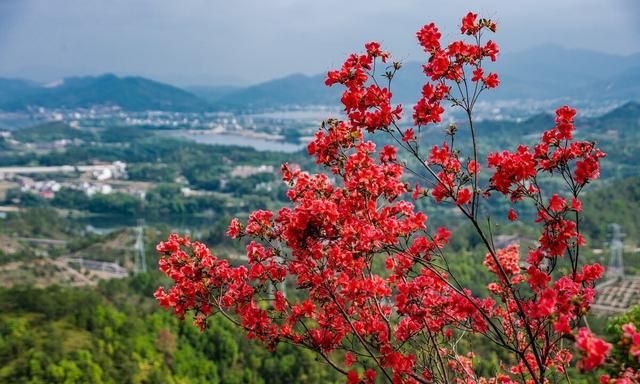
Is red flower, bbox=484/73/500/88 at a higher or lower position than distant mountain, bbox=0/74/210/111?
higher

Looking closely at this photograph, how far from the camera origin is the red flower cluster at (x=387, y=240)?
8.31ft

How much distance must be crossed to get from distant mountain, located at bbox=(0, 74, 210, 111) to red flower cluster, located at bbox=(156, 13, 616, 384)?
16564cm

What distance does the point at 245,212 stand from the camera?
54.5m

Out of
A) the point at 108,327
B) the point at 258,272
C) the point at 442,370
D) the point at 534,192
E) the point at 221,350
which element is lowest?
the point at 221,350

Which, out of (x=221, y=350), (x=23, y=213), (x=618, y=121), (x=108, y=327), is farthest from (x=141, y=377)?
(x=618, y=121)

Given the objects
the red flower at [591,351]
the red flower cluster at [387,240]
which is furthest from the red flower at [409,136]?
the red flower at [591,351]

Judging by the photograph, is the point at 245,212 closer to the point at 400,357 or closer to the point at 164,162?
the point at 164,162

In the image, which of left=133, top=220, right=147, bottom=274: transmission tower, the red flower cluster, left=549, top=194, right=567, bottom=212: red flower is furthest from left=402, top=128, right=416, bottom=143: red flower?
left=133, top=220, right=147, bottom=274: transmission tower

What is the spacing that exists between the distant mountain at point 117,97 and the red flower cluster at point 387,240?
165636 millimetres

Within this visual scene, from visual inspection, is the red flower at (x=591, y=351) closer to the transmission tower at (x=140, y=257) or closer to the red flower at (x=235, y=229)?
the red flower at (x=235, y=229)

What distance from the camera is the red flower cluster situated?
8.31 ft

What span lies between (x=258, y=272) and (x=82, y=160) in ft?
268

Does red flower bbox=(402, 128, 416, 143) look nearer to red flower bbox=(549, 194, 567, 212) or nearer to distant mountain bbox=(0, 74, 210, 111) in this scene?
red flower bbox=(549, 194, 567, 212)

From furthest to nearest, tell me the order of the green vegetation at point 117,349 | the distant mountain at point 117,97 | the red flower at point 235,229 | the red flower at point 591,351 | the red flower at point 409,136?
the distant mountain at point 117,97 < the green vegetation at point 117,349 < the red flower at point 235,229 < the red flower at point 409,136 < the red flower at point 591,351
